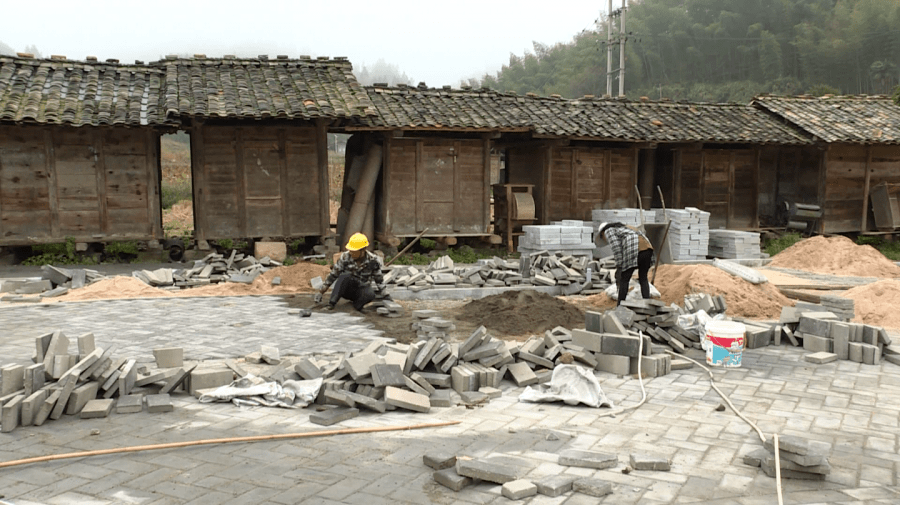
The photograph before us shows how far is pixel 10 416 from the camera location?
5207 millimetres

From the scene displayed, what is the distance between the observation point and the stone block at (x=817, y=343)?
8.02 meters

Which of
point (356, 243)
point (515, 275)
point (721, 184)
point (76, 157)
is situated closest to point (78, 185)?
point (76, 157)

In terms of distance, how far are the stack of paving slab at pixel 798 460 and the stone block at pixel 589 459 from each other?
3.16ft

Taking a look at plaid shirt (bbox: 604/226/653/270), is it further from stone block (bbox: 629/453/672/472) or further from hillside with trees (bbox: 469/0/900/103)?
hillside with trees (bbox: 469/0/900/103)

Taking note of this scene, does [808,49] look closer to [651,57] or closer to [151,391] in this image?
[651,57]

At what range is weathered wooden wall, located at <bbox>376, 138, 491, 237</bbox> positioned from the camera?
16.8 meters

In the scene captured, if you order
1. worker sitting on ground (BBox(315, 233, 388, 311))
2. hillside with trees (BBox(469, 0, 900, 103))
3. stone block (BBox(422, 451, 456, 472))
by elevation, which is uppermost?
hillside with trees (BBox(469, 0, 900, 103))

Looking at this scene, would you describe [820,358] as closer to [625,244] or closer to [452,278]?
[625,244]

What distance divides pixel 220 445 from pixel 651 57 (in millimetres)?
54953

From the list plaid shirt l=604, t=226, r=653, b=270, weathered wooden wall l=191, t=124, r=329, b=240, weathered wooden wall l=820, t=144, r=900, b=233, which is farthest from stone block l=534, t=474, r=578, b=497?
weathered wooden wall l=820, t=144, r=900, b=233

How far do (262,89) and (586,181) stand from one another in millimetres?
8607

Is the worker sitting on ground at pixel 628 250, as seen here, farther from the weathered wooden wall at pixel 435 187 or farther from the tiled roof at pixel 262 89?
the weathered wooden wall at pixel 435 187

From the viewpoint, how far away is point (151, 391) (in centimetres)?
620

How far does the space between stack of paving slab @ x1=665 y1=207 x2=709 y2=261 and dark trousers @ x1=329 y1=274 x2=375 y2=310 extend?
8766 mm
